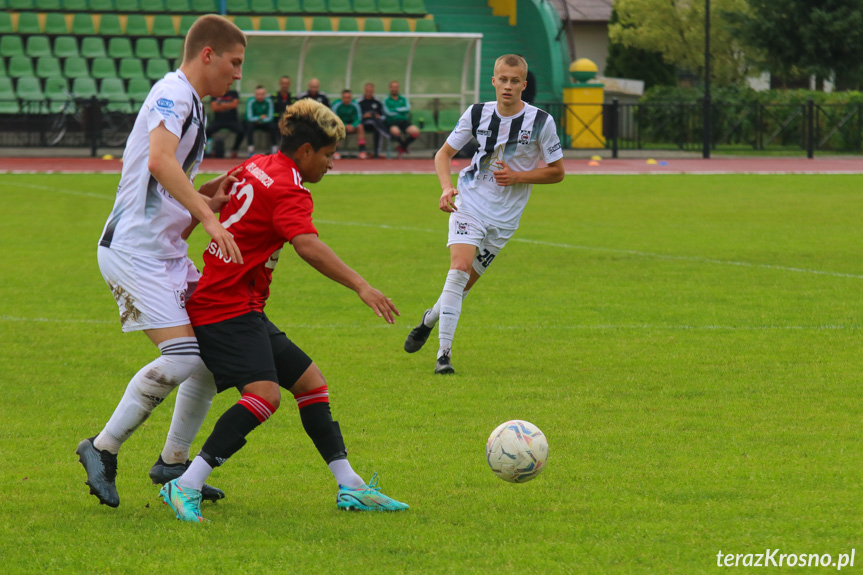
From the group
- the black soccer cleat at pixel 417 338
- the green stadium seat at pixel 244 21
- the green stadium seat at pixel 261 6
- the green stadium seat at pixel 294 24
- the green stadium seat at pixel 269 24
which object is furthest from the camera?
the green stadium seat at pixel 261 6

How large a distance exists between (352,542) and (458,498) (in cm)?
66

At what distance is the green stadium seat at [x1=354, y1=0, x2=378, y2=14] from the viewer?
113 ft

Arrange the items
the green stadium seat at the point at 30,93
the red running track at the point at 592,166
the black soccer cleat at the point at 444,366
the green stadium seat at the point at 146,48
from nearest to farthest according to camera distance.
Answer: the black soccer cleat at the point at 444,366 < the red running track at the point at 592,166 < the green stadium seat at the point at 30,93 < the green stadium seat at the point at 146,48

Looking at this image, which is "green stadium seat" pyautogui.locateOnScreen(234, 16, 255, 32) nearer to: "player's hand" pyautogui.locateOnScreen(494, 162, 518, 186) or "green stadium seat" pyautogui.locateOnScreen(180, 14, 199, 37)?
"green stadium seat" pyautogui.locateOnScreen(180, 14, 199, 37)

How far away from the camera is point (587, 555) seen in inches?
Answer: 155

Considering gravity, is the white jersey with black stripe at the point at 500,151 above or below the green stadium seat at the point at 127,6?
below

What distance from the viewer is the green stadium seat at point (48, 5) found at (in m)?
32.1

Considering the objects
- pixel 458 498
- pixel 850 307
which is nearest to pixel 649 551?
pixel 458 498

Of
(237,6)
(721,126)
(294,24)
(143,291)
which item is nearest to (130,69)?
(237,6)

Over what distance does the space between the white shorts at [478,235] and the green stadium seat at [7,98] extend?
924 inches

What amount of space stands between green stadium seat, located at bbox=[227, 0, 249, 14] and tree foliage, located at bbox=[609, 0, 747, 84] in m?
17.8

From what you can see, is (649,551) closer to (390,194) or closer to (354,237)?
(354,237)

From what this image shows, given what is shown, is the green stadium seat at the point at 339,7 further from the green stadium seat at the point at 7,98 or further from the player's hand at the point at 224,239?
the player's hand at the point at 224,239

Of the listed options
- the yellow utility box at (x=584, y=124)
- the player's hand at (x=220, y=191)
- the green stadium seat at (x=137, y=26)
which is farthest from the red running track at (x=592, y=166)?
the player's hand at (x=220, y=191)
